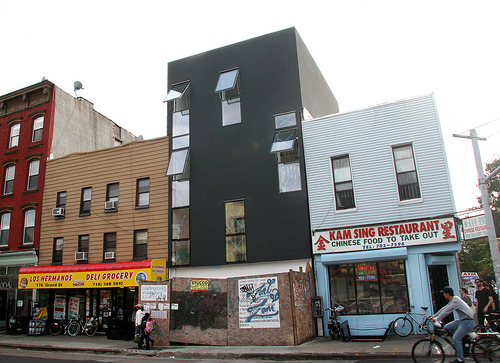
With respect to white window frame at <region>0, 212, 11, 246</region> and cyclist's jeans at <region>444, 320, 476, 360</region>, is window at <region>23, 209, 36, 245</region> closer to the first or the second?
white window frame at <region>0, 212, 11, 246</region>

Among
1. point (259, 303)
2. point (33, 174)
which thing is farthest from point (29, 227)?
point (259, 303)

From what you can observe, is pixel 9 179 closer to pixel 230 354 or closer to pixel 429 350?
pixel 230 354

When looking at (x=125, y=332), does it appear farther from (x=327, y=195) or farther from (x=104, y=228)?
(x=327, y=195)

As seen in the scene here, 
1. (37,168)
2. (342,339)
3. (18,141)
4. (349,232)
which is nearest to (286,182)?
(349,232)

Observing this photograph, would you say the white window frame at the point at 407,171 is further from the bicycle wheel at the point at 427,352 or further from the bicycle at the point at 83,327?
the bicycle at the point at 83,327

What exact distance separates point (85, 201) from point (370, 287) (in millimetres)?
16027

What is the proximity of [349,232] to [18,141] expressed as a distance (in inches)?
880

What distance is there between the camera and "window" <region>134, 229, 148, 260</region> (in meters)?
20.1

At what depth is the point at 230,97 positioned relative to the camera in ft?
64.3

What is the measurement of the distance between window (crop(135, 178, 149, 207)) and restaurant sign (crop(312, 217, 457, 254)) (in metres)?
9.31

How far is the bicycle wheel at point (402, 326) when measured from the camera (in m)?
13.9

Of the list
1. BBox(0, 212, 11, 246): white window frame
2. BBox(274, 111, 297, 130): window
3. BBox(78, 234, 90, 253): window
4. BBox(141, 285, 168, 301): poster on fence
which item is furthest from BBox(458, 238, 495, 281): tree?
BBox(0, 212, 11, 246): white window frame

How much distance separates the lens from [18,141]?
26094mm

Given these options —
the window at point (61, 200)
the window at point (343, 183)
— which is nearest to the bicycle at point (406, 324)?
the window at point (343, 183)
